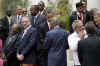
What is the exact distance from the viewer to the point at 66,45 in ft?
37.2

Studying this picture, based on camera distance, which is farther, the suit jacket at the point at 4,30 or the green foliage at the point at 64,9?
the green foliage at the point at 64,9

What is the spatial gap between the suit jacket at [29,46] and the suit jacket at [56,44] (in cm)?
48

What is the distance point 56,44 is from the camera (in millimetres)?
11188

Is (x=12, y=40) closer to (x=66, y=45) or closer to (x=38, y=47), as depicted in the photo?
(x=38, y=47)

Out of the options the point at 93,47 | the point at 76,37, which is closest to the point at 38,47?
the point at 76,37

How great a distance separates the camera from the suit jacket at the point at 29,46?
1157 centimetres

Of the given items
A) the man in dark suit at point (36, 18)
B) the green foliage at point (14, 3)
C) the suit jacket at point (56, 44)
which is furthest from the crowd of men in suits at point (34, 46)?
the green foliage at point (14, 3)

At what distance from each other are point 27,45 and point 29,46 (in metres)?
0.07

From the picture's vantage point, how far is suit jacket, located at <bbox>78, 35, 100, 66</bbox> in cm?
925

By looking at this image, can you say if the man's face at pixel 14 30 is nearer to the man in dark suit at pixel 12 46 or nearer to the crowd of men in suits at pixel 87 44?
the man in dark suit at pixel 12 46

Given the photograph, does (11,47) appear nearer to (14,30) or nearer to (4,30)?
(14,30)

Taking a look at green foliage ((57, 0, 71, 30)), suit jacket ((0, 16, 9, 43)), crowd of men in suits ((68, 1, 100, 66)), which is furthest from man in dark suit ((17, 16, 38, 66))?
green foliage ((57, 0, 71, 30))

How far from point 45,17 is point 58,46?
8.58ft

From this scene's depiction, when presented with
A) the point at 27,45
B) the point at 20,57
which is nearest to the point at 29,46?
the point at 27,45
